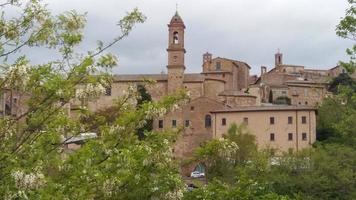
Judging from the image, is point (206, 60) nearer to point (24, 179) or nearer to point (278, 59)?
point (278, 59)

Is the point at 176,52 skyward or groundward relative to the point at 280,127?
skyward

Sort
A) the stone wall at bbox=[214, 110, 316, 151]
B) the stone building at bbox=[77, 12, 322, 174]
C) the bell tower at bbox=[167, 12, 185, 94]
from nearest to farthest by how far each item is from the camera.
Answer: the stone wall at bbox=[214, 110, 316, 151] → the stone building at bbox=[77, 12, 322, 174] → the bell tower at bbox=[167, 12, 185, 94]

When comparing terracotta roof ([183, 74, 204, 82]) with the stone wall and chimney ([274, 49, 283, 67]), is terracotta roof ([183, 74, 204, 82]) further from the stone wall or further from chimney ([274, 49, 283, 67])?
chimney ([274, 49, 283, 67])

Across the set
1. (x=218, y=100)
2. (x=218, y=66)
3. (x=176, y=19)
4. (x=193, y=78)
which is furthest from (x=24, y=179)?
(x=218, y=66)

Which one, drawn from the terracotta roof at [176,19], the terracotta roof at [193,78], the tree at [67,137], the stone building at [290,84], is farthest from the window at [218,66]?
the tree at [67,137]

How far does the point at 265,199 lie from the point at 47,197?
661 centimetres

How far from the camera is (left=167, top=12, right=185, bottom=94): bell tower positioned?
266 ft

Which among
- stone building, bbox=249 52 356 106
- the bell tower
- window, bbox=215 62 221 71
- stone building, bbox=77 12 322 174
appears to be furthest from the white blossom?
window, bbox=215 62 221 71

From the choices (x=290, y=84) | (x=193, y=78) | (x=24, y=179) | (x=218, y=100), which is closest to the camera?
(x=24, y=179)

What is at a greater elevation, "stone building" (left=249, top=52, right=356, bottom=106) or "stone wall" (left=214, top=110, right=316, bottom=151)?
"stone building" (left=249, top=52, right=356, bottom=106)

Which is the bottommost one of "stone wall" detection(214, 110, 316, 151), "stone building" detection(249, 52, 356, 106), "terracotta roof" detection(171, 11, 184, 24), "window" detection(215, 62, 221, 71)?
"stone wall" detection(214, 110, 316, 151)

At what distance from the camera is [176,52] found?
271 feet

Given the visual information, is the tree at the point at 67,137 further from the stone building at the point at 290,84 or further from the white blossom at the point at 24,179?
the stone building at the point at 290,84

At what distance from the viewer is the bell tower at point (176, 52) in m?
81.2
